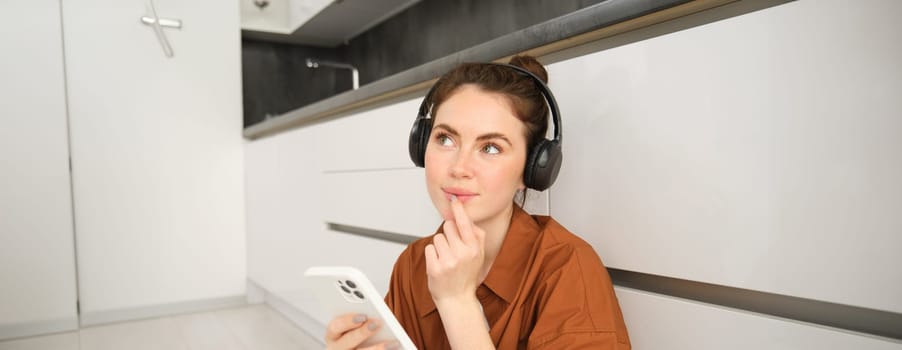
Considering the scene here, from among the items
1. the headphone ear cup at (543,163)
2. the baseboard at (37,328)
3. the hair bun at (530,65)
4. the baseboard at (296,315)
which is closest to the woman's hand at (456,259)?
the headphone ear cup at (543,163)

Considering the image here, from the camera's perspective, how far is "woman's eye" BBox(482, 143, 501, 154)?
0.67 meters

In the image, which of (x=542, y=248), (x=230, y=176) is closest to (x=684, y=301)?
(x=542, y=248)

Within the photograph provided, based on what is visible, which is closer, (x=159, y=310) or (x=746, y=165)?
(x=746, y=165)

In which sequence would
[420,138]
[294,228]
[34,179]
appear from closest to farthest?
[420,138] < [294,228] < [34,179]

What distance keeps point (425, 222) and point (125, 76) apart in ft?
5.73

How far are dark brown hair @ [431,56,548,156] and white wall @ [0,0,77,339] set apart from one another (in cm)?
202

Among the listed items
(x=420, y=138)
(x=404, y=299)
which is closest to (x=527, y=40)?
(x=420, y=138)

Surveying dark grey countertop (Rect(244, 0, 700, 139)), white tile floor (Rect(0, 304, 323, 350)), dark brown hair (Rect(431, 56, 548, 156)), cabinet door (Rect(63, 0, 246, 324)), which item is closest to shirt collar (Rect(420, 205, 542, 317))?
dark brown hair (Rect(431, 56, 548, 156))

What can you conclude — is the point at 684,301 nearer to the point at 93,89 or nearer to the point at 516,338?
the point at 516,338

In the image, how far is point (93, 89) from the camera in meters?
2.14

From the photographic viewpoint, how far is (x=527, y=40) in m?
0.84

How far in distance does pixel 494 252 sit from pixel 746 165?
0.33m

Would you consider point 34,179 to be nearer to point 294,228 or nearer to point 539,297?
point 294,228

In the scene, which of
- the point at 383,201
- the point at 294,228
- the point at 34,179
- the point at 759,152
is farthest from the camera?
the point at 34,179
